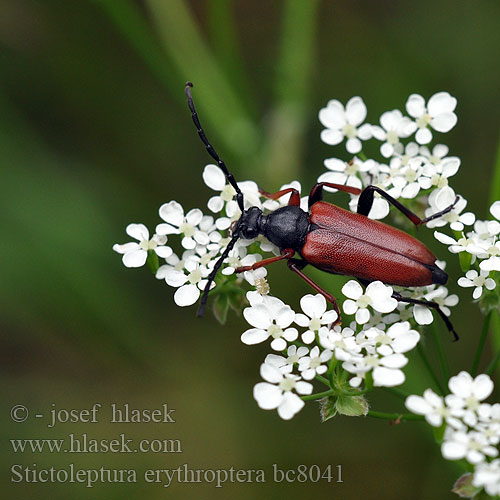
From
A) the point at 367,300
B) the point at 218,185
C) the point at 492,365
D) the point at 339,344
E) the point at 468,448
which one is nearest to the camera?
the point at 468,448

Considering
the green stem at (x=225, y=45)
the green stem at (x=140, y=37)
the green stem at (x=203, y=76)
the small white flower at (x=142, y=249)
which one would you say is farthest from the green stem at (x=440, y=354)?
the green stem at (x=140, y=37)

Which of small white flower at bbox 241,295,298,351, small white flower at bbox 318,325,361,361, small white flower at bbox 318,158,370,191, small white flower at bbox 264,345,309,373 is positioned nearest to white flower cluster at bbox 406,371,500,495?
small white flower at bbox 318,325,361,361

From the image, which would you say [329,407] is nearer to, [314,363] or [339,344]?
[314,363]

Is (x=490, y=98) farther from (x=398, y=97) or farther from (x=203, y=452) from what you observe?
(x=203, y=452)

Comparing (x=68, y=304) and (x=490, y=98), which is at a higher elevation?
(x=490, y=98)

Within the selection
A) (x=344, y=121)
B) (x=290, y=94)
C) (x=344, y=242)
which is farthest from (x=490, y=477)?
(x=290, y=94)

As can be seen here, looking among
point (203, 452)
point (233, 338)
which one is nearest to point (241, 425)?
point (203, 452)

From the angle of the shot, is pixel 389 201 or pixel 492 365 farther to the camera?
pixel 389 201
